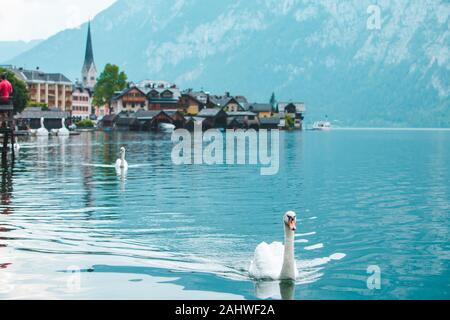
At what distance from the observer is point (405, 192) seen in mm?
50656

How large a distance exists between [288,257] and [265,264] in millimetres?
981

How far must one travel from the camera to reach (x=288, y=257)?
21.7 metres

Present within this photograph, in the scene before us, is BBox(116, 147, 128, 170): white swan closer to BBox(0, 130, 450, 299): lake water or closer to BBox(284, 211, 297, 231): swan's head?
BBox(0, 130, 450, 299): lake water

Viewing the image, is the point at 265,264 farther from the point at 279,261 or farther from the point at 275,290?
the point at 275,290

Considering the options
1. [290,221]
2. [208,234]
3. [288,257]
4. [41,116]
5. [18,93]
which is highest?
[18,93]

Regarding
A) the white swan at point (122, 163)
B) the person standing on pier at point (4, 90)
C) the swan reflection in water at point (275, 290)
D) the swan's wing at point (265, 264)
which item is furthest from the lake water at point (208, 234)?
the person standing on pier at point (4, 90)

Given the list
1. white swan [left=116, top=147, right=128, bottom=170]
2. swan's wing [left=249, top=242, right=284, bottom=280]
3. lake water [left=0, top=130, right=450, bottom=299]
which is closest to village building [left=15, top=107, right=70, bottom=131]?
white swan [left=116, top=147, right=128, bottom=170]

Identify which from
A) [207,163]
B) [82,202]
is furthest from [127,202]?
[207,163]

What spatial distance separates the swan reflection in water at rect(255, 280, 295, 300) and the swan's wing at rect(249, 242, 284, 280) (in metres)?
0.23

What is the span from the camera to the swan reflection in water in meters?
20.8

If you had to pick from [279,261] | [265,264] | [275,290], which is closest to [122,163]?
[279,261]

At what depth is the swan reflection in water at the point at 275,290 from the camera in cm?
2077

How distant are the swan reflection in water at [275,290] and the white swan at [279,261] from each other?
185mm
